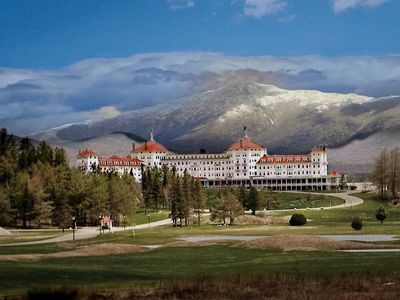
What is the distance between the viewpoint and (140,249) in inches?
2849

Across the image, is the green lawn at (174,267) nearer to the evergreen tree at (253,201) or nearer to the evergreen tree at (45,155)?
the evergreen tree at (253,201)

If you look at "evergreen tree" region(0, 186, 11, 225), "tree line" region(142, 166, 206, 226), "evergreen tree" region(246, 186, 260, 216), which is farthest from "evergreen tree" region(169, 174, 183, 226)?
"evergreen tree" region(0, 186, 11, 225)

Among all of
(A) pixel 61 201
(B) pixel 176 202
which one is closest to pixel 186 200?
(B) pixel 176 202

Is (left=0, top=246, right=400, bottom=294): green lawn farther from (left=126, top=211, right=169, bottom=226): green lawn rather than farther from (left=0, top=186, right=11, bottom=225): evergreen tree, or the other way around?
(left=126, top=211, right=169, bottom=226): green lawn

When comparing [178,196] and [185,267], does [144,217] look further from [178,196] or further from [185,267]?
[185,267]

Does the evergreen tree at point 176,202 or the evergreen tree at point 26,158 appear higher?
the evergreen tree at point 26,158

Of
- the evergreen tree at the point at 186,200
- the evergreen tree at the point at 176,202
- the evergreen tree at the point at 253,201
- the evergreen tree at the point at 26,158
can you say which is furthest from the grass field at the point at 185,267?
the evergreen tree at the point at 26,158

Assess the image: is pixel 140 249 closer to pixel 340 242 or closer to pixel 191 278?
pixel 340 242

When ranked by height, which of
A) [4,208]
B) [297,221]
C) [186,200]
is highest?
[186,200]

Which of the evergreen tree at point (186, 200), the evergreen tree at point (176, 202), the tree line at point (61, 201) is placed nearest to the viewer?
the tree line at point (61, 201)

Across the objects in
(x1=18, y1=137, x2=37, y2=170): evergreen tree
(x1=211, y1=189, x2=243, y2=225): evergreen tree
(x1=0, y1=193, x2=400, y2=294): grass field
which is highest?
(x1=18, y1=137, x2=37, y2=170): evergreen tree

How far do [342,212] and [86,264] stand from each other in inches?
4403

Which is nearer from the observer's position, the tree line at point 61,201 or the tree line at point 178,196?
the tree line at point 61,201

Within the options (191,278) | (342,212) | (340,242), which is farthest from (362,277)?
(342,212)
